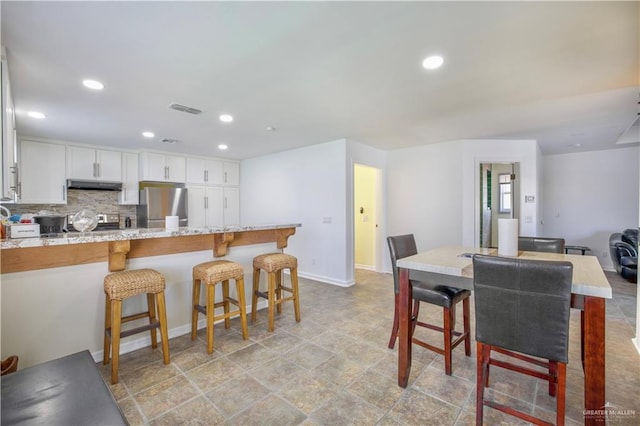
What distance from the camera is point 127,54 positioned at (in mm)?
2027

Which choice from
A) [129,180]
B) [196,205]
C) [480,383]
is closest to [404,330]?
[480,383]

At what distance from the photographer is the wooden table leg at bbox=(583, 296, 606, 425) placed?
4.58ft

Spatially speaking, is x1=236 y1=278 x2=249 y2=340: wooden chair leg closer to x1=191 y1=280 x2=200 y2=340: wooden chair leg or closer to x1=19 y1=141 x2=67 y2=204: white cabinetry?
x1=191 y1=280 x2=200 y2=340: wooden chair leg

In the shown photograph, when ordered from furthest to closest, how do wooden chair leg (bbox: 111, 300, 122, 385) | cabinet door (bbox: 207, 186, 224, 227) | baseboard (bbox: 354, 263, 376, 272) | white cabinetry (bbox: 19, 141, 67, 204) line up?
cabinet door (bbox: 207, 186, 224, 227) < baseboard (bbox: 354, 263, 376, 272) < white cabinetry (bbox: 19, 141, 67, 204) < wooden chair leg (bbox: 111, 300, 122, 385)

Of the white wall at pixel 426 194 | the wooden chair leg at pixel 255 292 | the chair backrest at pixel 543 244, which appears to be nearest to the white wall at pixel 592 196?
the white wall at pixel 426 194

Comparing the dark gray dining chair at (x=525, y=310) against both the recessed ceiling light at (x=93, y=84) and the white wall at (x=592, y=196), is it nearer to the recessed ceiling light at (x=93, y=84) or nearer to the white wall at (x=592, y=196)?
the recessed ceiling light at (x=93, y=84)

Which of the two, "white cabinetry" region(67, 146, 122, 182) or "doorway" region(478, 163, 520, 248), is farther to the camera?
"doorway" region(478, 163, 520, 248)

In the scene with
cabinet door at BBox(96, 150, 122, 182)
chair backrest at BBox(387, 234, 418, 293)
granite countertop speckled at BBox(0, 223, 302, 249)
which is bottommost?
chair backrest at BBox(387, 234, 418, 293)

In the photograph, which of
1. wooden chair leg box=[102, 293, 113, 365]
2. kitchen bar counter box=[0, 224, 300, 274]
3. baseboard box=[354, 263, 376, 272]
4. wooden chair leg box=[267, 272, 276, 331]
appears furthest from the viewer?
baseboard box=[354, 263, 376, 272]

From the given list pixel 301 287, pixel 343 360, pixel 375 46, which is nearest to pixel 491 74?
pixel 375 46

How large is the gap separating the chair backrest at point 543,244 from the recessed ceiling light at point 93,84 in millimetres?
4014

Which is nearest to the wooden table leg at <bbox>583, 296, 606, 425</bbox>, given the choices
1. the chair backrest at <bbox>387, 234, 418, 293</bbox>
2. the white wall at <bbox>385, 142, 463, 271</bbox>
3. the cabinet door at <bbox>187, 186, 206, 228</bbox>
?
the chair backrest at <bbox>387, 234, 418, 293</bbox>

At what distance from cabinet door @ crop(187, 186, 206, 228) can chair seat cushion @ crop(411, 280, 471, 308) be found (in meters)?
4.78

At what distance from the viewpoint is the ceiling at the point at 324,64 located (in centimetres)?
163
